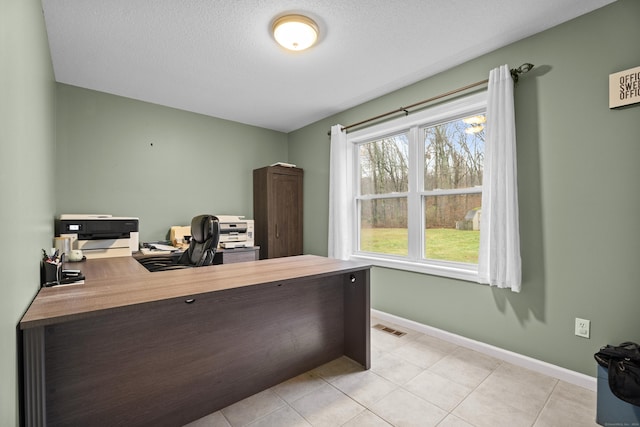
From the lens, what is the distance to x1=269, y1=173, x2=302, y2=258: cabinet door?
13.7 feet

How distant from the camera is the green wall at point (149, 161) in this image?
3076mm

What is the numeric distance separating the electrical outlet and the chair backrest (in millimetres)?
2914

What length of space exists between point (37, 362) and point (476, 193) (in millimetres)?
3049

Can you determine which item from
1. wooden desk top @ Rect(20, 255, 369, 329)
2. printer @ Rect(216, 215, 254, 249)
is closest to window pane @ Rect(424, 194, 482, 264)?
wooden desk top @ Rect(20, 255, 369, 329)

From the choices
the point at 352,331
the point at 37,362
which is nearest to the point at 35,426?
the point at 37,362

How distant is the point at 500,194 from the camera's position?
226cm

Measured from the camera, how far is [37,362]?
1.05m

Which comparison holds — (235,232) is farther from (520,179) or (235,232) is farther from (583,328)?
(583,328)

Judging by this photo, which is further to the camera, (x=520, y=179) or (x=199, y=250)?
(x=199, y=250)

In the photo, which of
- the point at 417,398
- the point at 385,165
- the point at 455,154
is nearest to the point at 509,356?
the point at 417,398

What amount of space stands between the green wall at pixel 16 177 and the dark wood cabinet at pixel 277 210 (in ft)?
8.55

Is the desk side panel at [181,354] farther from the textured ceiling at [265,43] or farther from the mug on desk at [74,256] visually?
the textured ceiling at [265,43]

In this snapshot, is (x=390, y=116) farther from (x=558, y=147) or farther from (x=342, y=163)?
(x=558, y=147)

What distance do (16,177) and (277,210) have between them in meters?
3.09
